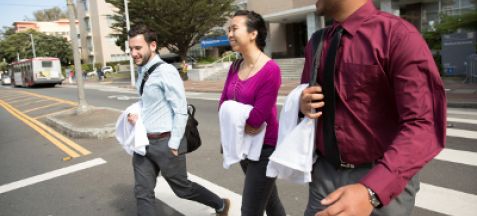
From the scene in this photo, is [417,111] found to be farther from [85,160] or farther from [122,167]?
[85,160]

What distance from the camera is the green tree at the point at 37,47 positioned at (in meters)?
67.3

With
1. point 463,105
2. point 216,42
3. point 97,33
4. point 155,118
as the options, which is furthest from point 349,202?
point 97,33

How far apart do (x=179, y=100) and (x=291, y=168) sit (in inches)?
68.1

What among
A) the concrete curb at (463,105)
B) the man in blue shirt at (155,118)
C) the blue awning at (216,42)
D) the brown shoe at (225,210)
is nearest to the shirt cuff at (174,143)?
the man in blue shirt at (155,118)

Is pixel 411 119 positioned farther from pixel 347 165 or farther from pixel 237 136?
pixel 237 136

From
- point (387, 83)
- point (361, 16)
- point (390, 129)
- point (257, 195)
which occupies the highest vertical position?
point (361, 16)

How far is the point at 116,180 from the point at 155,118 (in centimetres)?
257

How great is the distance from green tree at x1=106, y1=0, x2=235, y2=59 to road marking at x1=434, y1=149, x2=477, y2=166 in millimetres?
24238

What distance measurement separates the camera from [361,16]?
4.86ft

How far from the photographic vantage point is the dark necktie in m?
1.53

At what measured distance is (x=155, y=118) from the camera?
325cm

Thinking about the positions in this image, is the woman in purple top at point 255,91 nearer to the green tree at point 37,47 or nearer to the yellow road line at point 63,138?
the yellow road line at point 63,138

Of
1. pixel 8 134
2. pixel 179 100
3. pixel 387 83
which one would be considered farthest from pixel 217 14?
pixel 387 83

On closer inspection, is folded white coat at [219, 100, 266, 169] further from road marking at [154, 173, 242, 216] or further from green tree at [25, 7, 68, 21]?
green tree at [25, 7, 68, 21]
